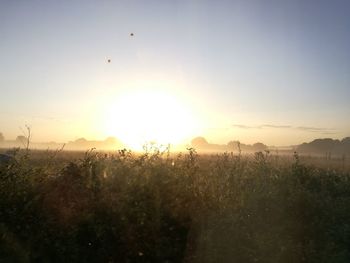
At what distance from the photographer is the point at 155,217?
395 inches

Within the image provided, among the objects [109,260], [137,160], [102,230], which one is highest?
[137,160]

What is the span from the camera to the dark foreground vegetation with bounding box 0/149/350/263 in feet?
31.2

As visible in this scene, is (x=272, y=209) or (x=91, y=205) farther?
(x=272, y=209)

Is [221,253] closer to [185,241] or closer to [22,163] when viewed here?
[185,241]

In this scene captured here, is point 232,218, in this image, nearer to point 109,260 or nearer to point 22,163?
point 109,260

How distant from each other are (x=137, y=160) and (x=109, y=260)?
11.6ft

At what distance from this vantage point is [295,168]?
14.3 m

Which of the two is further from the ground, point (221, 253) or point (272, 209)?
point (272, 209)

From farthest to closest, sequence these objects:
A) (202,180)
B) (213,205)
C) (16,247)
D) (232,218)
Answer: (202,180)
(213,205)
(232,218)
(16,247)

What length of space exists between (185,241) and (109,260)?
1.73m

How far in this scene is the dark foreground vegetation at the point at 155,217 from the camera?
31.2ft

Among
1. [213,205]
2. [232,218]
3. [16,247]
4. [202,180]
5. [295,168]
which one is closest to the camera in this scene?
[16,247]

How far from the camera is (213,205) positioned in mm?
10984

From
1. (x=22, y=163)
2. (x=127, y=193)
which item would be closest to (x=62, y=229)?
(x=127, y=193)
